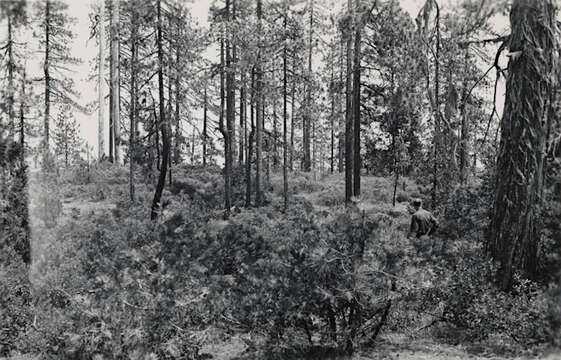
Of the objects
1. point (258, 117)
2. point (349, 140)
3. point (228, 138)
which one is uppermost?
point (258, 117)

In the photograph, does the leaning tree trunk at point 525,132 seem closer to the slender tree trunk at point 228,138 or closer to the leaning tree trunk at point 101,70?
the slender tree trunk at point 228,138

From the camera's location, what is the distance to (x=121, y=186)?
24.3m

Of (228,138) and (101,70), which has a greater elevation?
(101,70)

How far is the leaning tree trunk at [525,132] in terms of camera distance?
6.43 metres

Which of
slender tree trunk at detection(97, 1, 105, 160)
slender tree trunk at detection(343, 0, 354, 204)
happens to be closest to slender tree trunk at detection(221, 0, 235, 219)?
slender tree trunk at detection(343, 0, 354, 204)

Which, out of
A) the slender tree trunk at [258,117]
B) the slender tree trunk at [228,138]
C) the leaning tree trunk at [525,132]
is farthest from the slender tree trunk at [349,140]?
the leaning tree trunk at [525,132]

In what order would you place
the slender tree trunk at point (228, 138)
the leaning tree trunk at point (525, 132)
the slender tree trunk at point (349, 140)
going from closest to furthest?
the leaning tree trunk at point (525, 132)
the slender tree trunk at point (349, 140)
the slender tree trunk at point (228, 138)

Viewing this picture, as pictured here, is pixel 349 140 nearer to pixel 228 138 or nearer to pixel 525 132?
pixel 228 138

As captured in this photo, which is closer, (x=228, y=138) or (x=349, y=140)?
(x=349, y=140)

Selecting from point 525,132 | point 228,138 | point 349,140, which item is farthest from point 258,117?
point 525,132

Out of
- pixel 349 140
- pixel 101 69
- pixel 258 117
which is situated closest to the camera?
pixel 349 140

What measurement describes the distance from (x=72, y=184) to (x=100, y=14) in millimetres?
8458

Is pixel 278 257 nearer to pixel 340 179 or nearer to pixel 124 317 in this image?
pixel 124 317

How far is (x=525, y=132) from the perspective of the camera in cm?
650
